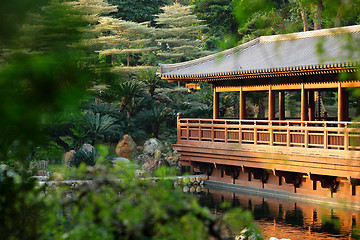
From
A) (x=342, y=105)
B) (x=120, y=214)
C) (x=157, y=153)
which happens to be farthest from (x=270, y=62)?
(x=120, y=214)

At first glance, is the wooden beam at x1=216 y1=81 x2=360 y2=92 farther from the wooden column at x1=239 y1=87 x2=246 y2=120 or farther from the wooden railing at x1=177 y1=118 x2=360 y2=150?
the wooden railing at x1=177 y1=118 x2=360 y2=150

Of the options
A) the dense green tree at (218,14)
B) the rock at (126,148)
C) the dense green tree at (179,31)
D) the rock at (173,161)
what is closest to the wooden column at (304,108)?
the rock at (173,161)

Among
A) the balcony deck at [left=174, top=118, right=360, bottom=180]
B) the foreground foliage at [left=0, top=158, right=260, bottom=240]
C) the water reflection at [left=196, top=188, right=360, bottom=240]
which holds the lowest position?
the water reflection at [left=196, top=188, right=360, bottom=240]

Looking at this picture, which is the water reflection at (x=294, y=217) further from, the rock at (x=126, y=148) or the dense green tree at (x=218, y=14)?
the dense green tree at (x=218, y=14)

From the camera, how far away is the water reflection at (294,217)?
37.9 feet

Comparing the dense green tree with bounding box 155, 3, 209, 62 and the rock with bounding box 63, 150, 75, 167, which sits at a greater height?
the dense green tree with bounding box 155, 3, 209, 62

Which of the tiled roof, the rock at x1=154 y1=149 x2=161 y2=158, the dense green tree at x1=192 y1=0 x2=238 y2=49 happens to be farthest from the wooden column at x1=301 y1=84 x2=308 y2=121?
the dense green tree at x1=192 y1=0 x2=238 y2=49

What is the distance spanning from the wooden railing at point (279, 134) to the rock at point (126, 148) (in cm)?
357

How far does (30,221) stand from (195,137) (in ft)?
47.4

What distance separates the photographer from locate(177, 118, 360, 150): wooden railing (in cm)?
1313

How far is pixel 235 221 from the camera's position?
2752 mm

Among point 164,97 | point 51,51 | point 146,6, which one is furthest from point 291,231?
point 146,6

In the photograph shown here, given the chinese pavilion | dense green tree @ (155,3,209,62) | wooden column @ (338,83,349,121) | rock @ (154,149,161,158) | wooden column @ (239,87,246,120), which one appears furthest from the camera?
dense green tree @ (155,3,209,62)

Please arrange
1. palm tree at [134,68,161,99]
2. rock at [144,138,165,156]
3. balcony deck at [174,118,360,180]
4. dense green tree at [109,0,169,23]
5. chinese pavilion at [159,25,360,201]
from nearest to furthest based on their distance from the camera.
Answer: balcony deck at [174,118,360,180]
chinese pavilion at [159,25,360,201]
rock at [144,138,165,156]
palm tree at [134,68,161,99]
dense green tree at [109,0,169,23]
